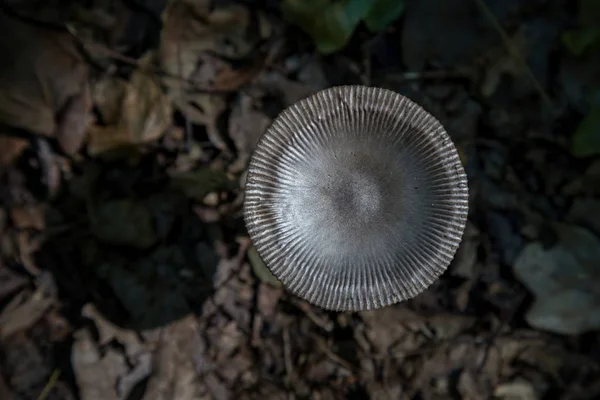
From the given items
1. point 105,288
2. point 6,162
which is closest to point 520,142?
point 105,288

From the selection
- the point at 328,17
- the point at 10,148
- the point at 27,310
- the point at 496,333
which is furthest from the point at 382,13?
the point at 27,310

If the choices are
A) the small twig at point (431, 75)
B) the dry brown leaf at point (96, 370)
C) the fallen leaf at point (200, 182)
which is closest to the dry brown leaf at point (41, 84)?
the fallen leaf at point (200, 182)

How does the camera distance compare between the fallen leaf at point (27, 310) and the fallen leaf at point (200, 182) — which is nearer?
the fallen leaf at point (200, 182)

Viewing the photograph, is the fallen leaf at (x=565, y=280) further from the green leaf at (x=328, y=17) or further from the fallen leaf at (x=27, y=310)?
the fallen leaf at (x=27, y=310)

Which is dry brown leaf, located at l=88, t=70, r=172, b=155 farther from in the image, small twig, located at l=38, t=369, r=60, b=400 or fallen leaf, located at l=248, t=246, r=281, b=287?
small twig, located at l=38, t=369, r=60, b=400

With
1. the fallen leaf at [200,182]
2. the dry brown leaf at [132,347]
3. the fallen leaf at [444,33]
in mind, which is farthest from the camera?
the fallen leaf at [444,33]

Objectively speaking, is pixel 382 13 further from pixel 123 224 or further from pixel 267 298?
pixel 123 224
